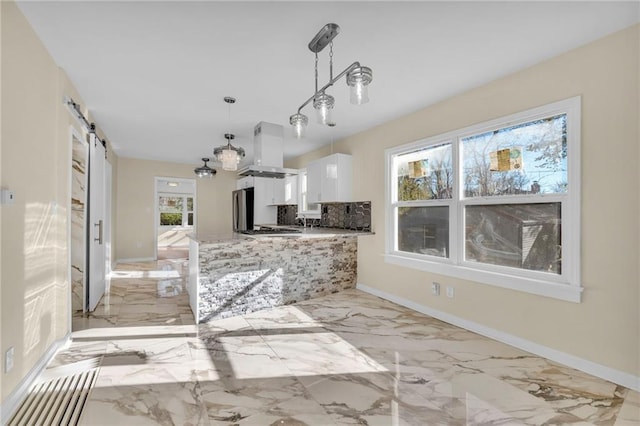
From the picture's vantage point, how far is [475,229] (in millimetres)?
3232

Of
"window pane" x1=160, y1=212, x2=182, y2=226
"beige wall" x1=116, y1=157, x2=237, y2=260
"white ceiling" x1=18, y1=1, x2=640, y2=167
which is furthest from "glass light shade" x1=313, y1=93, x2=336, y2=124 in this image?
"window pane" x1=160, y1=212, x2=182, y2=226

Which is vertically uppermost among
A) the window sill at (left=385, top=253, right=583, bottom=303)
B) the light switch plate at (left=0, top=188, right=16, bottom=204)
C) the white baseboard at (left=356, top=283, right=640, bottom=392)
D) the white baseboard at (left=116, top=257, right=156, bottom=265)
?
the light switch plate at (left=0, top=188, right=16, bottom=204)

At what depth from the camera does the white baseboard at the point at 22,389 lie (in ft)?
5.80

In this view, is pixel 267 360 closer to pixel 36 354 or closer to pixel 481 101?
pixel 36 354

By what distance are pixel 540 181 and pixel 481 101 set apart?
968 millimetres

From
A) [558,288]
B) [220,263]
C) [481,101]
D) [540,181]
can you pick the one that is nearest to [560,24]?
[481,101]

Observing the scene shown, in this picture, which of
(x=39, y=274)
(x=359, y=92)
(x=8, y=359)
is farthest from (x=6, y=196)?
(x=359, y=92)

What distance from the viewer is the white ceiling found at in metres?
1.91

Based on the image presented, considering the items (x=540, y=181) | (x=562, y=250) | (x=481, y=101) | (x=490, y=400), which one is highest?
(x=481, y=101)

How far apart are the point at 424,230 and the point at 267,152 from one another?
2259mm

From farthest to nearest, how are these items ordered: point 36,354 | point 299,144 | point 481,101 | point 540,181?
point 299,144 < point 481,101 < point 540,181 < point 36,354

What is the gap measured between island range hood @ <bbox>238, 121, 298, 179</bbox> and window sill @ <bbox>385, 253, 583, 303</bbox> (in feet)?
6.90

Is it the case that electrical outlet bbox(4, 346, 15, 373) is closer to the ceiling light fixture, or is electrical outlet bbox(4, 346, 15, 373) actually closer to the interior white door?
the interior white door

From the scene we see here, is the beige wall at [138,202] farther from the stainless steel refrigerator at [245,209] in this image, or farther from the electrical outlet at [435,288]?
the electrical outlet at [435,288]
